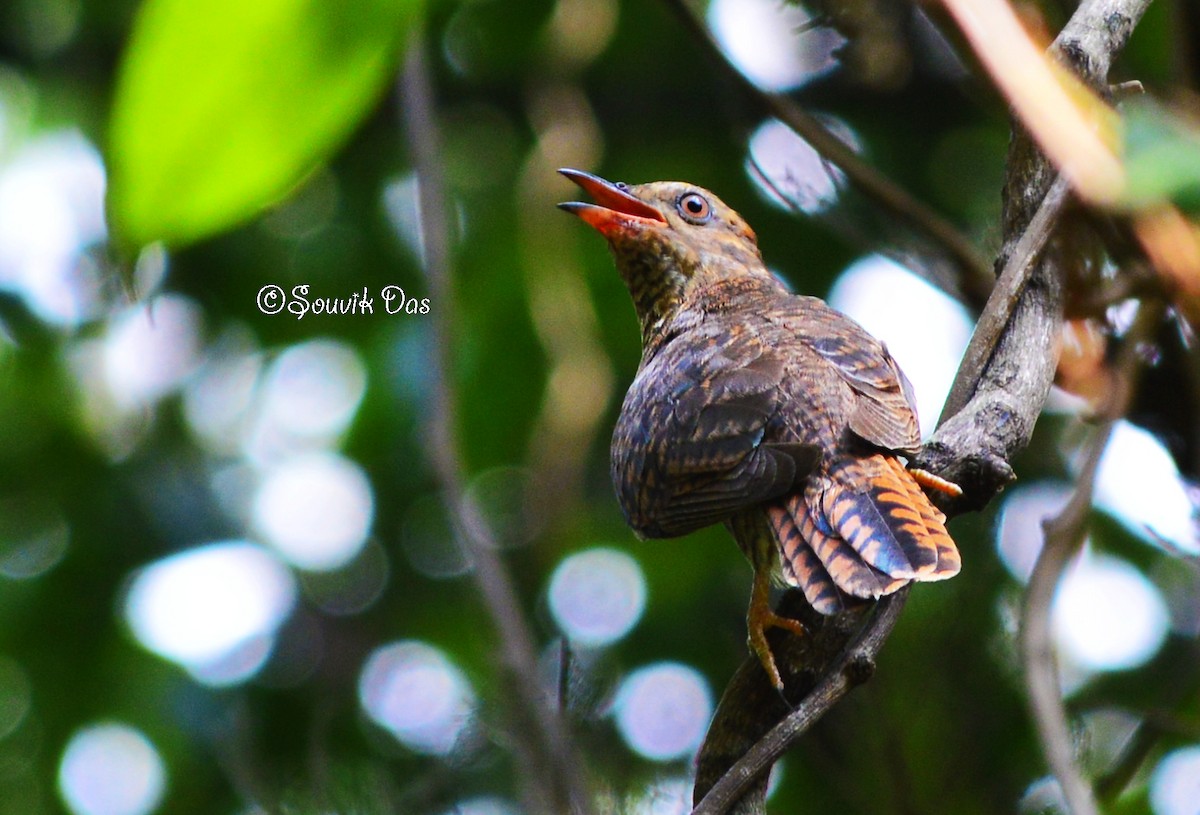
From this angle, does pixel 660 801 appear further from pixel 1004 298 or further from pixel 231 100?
pixel 231 100

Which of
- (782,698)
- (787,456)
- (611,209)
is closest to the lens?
(782,698)

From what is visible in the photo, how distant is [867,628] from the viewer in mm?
2252

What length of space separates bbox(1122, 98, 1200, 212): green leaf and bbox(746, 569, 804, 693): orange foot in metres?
1.39

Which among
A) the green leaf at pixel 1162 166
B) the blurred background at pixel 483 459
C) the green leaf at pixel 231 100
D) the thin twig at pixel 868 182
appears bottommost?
the blurred background at pixel 483 459

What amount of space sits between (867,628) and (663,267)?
6.63 ft

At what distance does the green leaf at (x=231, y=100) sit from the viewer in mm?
1474

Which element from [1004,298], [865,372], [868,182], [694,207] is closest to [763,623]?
[865,372]

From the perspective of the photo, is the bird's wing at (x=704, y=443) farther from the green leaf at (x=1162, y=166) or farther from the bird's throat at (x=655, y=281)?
the green leaf at (x=1162, y=166)

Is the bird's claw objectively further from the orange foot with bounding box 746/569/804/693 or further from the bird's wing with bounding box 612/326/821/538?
the bird's wing with bounding box 612/326/821/538

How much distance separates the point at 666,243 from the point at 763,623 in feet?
5.08

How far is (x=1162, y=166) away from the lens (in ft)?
3.58

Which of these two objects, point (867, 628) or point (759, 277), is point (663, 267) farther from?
point (867, 628)

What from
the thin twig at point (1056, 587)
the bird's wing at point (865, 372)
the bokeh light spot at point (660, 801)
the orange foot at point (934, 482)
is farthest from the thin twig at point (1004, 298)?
the bokeh light spot at point (660, 801)

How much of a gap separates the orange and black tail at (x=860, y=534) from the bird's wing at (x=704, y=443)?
0.08m
